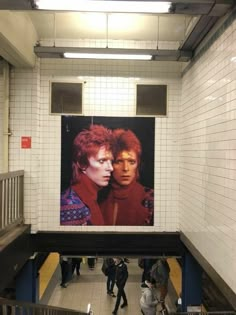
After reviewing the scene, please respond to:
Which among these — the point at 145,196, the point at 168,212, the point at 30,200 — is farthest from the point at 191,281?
the point at 30,200

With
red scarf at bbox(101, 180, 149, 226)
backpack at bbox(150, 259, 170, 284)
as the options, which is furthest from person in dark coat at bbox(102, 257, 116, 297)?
red scarf at bbox(101, 180, 149, 226)

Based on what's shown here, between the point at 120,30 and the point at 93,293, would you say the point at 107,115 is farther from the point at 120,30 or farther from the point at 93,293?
the point at 93,293

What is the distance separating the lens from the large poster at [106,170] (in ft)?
20.0

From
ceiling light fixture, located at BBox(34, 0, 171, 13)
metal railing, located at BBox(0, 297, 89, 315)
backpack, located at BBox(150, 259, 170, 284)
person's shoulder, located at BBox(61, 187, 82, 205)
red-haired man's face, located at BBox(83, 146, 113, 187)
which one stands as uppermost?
ceiling light fixture, located at BBox(34, 0, 171, 13)

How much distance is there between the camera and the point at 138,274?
35.1 feet

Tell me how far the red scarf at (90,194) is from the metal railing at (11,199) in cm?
89

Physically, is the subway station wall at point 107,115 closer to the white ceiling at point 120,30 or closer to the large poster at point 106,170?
the large poster at point 106,170

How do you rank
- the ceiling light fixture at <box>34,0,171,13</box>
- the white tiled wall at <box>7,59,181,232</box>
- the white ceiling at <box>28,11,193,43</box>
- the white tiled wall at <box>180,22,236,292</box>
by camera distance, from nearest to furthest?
1. the ceiling light fixture at <box>34,0,171,13</box>
2. the white tiled wall at <box>180,22,236,292</box>
3. the white ceiling at <box>28,11,193,43</box>
4. the white tiled wall at <box>7,59,181,232</box>

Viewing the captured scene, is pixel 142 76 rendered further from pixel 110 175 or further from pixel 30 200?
pixel 30 200

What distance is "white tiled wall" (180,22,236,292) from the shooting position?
11.8ft

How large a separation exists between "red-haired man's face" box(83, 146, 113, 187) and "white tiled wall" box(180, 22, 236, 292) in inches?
47.8

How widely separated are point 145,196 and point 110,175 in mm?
668

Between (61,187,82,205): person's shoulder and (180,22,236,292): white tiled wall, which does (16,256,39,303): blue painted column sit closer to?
(61,187,82,205): person's shoulder

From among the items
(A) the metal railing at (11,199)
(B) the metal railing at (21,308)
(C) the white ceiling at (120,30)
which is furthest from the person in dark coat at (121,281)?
(B) the metal railing at (21,308)
